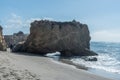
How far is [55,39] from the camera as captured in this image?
51000mm

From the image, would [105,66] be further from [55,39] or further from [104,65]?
[55,39]

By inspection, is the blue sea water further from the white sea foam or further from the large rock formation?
the large rock formation

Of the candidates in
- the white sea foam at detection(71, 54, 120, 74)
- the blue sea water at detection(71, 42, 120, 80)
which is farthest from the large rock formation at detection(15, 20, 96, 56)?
the white sea foam at detection(71, 54, 120, 74)

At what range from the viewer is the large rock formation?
164 feet

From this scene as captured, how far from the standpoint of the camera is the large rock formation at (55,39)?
50.1m

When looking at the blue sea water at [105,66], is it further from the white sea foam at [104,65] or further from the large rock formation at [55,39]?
the large rock formation at [55,39]

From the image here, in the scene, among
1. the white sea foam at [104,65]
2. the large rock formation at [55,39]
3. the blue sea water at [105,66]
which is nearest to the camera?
the blue sea water at [105,66]

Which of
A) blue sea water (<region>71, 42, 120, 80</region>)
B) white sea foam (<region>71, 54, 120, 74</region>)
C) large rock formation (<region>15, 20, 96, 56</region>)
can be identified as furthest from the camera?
large rock formation (<region>15, 20, 96, 56</region>)

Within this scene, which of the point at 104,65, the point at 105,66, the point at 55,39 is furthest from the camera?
the point at 55,39

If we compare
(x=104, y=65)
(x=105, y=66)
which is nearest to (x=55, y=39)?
(x=104, y=65)

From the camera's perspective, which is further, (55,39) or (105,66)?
(55,39)

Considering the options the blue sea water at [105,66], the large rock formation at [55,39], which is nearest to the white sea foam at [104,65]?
the blue sea water at [105,66]

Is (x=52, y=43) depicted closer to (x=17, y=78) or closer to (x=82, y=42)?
(x=82, y=42)

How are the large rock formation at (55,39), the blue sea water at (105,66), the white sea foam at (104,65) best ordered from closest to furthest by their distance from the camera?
the blue sea water at (105,66) → the white sea foam at (104,65) → the large rock formation at (55,39)
